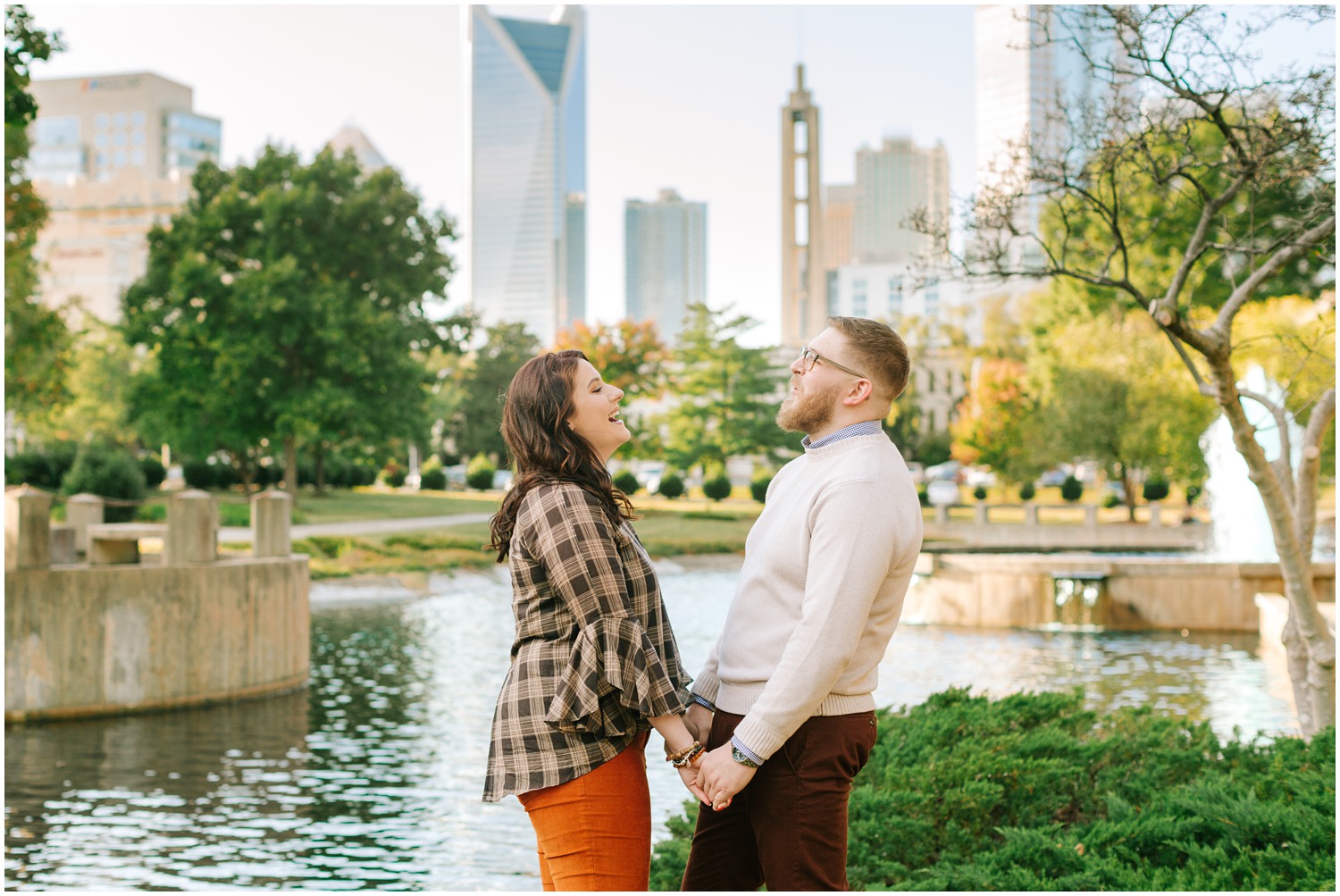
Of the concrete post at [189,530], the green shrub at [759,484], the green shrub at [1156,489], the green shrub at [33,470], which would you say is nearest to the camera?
the concrete post at [189,530]

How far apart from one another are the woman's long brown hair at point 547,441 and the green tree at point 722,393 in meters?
41.8

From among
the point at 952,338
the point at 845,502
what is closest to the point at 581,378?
the point at 845,502

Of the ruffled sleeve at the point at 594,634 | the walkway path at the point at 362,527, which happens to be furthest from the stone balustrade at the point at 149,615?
the walkway path at the point at 362,527

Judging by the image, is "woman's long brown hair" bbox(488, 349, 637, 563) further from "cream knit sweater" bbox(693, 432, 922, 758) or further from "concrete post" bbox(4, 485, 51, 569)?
"concrete post" bbox(4, 485, 51, 569)

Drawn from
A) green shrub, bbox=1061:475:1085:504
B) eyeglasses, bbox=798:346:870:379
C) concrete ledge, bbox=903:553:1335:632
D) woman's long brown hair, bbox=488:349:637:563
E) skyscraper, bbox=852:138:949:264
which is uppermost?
skyscraper, bbox=852:138:949:264

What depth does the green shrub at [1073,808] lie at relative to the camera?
15.3 ft

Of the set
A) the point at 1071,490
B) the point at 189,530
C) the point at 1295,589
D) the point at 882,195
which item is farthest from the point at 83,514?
the point at 882,195

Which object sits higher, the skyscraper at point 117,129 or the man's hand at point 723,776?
the skyscraper at point 117,129

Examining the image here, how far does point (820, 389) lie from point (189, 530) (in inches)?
416

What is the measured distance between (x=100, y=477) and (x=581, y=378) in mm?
28965

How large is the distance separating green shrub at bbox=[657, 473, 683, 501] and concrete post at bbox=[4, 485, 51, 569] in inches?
1311

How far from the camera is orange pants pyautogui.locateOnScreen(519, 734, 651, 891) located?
9.87 feet

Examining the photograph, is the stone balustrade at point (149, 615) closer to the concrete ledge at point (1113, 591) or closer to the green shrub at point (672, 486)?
the concrete ledge at point (1113, 591)

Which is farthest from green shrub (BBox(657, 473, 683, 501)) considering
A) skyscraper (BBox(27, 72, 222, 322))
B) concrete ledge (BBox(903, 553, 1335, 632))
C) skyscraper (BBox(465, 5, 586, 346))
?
skyscraper (BBox(465, 5, 586, 346))
